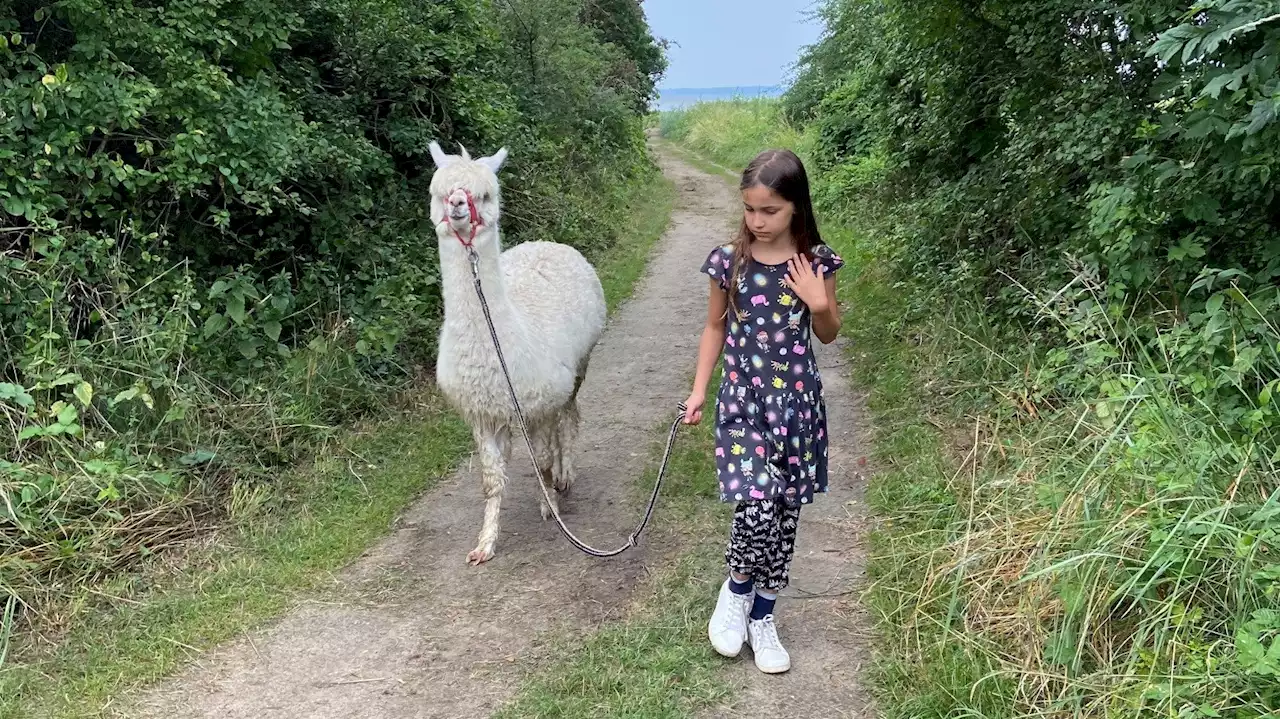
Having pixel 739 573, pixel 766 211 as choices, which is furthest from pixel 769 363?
pixel 739 573

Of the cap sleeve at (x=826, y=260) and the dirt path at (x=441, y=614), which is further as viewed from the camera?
the dirt path at (x=441, y=614)

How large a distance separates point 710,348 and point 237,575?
242 cm

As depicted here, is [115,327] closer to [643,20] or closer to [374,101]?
[374,101]

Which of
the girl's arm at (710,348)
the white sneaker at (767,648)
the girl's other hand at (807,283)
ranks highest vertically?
the girl's other hand at (807,283)

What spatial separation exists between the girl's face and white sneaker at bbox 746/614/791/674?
4.54 ft

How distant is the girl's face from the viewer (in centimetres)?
254

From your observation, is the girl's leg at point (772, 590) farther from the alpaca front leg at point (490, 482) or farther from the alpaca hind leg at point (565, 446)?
the alpaca hind leg at point (565, 446)

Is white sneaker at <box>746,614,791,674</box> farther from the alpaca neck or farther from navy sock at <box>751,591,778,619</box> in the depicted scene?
the alpaca neck

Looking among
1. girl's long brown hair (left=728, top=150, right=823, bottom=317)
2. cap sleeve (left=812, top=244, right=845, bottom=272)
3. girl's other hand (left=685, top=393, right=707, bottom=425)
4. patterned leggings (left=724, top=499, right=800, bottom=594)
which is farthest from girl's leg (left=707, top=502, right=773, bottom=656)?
cap sleeve (left=812, top=244, right=845, bottom=272)

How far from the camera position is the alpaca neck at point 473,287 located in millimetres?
3553

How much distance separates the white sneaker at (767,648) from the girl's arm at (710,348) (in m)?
0.81

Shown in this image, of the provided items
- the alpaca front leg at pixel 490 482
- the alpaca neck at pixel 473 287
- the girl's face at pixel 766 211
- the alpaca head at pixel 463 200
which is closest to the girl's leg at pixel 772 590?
the girl's face at pixel 766 211

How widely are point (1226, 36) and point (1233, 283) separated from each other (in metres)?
1.10

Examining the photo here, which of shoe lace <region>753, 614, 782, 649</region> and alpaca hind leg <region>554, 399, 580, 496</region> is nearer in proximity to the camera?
shoe lace <region>753, 614, 782, 649</region>
